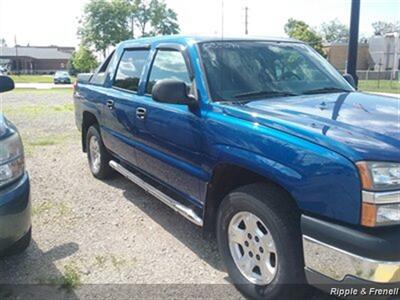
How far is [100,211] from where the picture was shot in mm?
5039

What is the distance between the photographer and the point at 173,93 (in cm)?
350

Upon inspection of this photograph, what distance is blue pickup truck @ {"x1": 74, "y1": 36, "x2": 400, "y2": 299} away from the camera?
7.72 ft

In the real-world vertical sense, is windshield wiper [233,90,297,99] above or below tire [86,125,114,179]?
above

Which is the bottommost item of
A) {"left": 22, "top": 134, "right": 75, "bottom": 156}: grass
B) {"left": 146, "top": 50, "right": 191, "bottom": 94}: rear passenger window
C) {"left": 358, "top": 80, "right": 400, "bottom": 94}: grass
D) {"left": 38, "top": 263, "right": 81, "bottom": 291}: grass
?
{"left": 358, "top": 80, "right": 400, "bottom": 94}: grass

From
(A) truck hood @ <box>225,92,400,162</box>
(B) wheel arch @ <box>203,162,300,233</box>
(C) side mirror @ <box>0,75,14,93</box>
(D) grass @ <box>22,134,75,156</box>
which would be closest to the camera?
(A) truck hood @ <box>225,92,400,162</box>

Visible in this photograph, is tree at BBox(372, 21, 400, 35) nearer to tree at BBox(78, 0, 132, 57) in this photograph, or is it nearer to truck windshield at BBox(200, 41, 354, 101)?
truck windshield at BBox(200, 41, 354, 101)

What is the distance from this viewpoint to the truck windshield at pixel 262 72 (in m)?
3.67

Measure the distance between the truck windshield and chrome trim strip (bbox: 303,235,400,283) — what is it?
1.43 m

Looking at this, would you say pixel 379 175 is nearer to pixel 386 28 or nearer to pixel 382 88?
pixel 382 88

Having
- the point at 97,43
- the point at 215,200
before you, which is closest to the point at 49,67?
the point at 97,43

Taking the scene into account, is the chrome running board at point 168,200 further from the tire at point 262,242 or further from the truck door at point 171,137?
the tire at point 262,242

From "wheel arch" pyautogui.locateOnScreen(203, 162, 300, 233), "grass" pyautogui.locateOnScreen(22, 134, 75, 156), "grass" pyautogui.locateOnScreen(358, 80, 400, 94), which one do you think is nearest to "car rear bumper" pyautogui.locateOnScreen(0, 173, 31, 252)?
"wheel arch" pyautogui.locateOnScreen(203, 162, 300, 233)

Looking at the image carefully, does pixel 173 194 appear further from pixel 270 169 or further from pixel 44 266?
pixel 270 169

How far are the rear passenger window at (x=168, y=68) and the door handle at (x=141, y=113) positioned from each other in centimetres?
19
